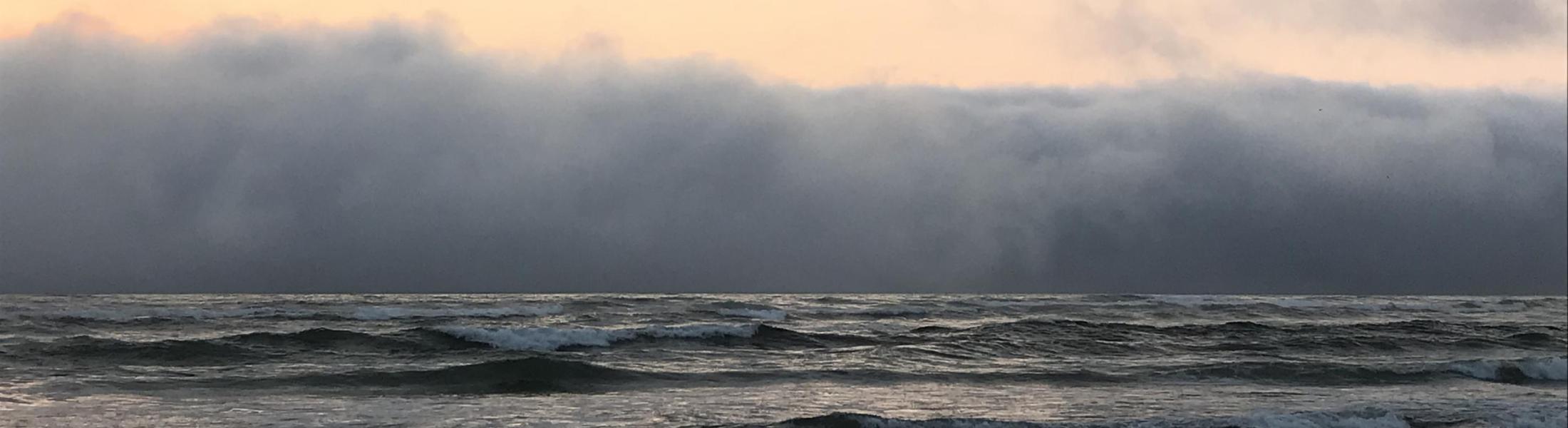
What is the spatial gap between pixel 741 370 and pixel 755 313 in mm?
21963

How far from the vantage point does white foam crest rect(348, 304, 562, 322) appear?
143ft

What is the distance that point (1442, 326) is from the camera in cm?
4141

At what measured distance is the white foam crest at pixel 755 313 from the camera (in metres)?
46.0

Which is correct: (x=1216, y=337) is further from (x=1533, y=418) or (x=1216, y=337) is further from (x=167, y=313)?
(x=167, y=313)

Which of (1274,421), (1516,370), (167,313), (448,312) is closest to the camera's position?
(1274,421)

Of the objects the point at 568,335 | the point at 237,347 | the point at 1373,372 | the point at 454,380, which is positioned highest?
the point at 568,335

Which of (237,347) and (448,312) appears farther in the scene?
(448,312)

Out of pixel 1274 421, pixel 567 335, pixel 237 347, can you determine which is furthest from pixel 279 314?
pixel 1274 421

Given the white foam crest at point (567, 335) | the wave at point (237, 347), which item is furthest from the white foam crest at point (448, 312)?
the white foam crest at point (567, 335)

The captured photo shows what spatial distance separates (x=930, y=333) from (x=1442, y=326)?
19.2 meters

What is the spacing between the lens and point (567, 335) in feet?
108

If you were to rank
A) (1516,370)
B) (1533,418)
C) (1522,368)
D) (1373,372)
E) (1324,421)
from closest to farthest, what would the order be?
1. (1324,421)
2. (1533,418)
3. (1373,372)
4. (1516,370)
5. (1522,368)

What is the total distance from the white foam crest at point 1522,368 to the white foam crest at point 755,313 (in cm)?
2320

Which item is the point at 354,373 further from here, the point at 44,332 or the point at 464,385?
the point at 44,332
